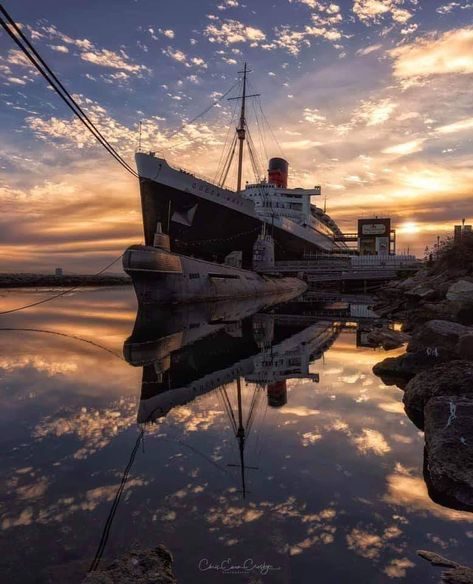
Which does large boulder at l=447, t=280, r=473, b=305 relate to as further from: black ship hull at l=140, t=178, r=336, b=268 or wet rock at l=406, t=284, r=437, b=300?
black ship hull at l=140, t=178, r=336, b=268

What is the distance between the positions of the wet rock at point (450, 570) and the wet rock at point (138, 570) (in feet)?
7.34

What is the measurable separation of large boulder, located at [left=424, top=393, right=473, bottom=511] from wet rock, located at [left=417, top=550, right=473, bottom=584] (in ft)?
3.69

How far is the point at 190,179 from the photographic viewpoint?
45.4 m

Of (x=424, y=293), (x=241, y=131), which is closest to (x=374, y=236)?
(x=241, y=131)

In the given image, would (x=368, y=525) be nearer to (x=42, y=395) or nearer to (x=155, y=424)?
(x=155, y=424)

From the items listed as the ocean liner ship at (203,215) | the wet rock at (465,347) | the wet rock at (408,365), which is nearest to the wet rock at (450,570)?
the wet rock at (408,365)

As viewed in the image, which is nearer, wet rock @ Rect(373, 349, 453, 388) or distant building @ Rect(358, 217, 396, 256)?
wet rock @ Rect(373, 349, 453, 388)

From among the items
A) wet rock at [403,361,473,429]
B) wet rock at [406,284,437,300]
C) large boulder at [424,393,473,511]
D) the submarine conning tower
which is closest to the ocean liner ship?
the submarine conning tower

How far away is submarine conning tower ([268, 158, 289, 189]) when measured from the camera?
8312cm

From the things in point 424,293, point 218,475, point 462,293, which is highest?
point 462,293

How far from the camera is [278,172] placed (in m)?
84.0

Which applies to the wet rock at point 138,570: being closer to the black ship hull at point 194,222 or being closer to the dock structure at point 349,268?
the black ship hull at point 194,222

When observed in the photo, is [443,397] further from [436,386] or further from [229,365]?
→ [229,365]

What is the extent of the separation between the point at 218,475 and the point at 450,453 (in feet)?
9.67
